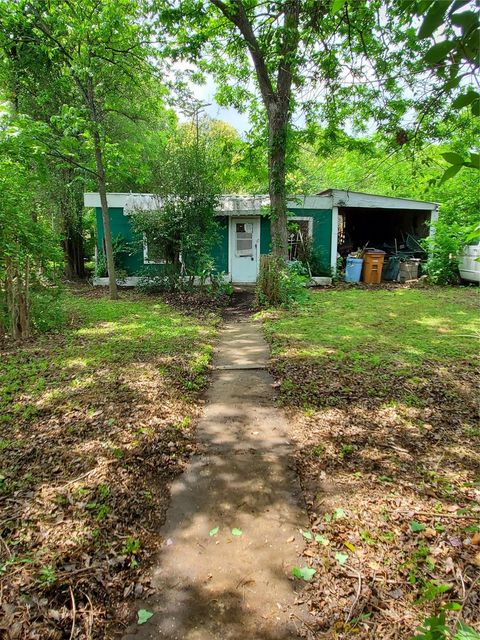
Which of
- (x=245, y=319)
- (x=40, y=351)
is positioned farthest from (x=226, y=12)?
(x=40, y=351)

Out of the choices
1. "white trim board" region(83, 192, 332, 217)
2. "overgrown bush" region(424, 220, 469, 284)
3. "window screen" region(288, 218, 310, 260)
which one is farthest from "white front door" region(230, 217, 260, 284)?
"overgrown bush" region(424, 220, 469, 284)

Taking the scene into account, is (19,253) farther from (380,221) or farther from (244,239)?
(380,221)

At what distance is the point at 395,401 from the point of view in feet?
13.4

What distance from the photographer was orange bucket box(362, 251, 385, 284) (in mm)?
12812

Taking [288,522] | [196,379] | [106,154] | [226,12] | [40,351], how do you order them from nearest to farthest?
1. [288,522]
2. [196,379]
3. [40,351]
4. [226,12]
5. [106,154]

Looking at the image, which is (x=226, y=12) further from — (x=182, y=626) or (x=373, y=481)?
(x=182, y=626)

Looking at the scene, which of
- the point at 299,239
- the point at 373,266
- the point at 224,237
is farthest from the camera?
the point at 373,266

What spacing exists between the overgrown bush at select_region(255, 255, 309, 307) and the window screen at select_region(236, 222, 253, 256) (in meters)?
3.86

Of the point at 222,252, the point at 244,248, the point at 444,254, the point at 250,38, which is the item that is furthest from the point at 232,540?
the point at 444,254

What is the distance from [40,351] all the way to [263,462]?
13.6 ft

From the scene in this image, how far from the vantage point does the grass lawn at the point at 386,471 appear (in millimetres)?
1895

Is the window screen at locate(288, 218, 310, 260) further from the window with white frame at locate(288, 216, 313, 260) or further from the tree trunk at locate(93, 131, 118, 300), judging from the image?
the tree trunk at locate(93, 131, 118, 300)

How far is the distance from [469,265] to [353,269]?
3326mm

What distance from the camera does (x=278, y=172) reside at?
29.7 ft
